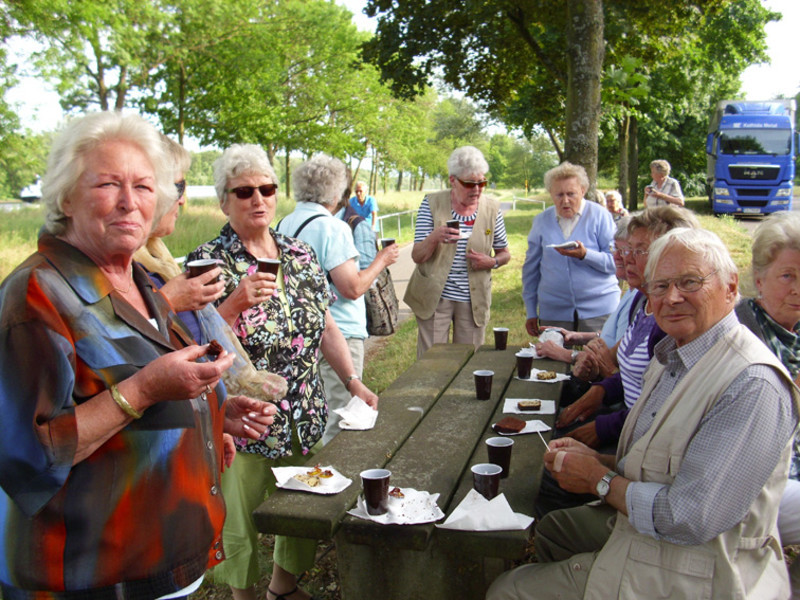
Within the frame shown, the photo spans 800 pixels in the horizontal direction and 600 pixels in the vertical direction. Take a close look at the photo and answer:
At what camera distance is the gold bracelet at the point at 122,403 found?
1.61 m

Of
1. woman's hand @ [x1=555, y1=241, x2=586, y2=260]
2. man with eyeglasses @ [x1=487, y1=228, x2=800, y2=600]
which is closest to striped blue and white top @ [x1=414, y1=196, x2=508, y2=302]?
woman's hand @ [x1=555, y1=241, x2=586, y2=260]

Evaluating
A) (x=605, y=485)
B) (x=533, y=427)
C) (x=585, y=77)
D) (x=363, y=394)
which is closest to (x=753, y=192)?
(x=585, y=77)

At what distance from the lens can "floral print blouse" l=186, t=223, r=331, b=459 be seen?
115 inches

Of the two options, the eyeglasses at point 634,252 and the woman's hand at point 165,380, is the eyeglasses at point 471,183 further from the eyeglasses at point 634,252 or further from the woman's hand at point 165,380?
the woman's hand at point 165,380

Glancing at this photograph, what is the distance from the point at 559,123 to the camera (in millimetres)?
15180

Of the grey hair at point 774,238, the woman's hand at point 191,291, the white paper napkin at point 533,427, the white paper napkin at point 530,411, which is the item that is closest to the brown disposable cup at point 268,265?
the woman's hand at point 191,291

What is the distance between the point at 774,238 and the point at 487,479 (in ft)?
5.72

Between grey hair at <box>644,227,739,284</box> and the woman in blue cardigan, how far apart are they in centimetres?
253

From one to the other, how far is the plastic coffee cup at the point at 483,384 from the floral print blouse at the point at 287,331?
0.86 metres

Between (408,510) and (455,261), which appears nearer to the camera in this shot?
(408,510)

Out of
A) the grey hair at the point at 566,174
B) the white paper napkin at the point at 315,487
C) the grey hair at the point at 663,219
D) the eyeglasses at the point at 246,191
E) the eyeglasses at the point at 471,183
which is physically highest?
the grey hair at the point at 566,174

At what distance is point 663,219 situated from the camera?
325 centimetres

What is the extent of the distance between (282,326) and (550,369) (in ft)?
6.48

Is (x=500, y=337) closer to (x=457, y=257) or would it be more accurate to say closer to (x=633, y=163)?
(x=457, y=257)
